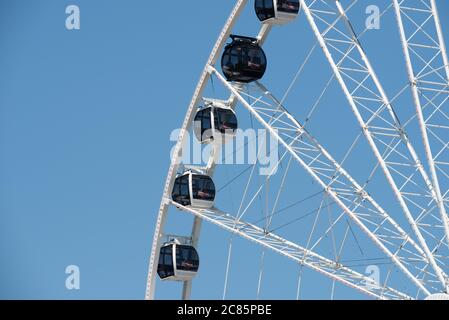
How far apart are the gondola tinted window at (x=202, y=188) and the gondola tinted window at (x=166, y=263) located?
7.32 ft

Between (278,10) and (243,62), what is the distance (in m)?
2.07

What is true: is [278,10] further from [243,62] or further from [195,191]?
[195,191]

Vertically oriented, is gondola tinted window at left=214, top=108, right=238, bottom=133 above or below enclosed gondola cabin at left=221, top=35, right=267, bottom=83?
below

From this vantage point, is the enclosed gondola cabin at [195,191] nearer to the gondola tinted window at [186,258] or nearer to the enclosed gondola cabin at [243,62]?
the gondola tinted window at [186,258]

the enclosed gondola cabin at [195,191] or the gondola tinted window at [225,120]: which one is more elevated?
the gondola tinted window at [225,120]

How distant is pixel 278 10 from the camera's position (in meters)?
57.4

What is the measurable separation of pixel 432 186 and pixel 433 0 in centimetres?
575

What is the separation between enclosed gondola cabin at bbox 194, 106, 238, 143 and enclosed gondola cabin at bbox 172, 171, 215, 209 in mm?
1652

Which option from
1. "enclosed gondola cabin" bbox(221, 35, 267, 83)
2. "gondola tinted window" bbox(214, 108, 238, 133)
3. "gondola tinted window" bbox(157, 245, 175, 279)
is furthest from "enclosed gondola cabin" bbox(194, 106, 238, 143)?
"gondola tinted window" bbox(157, 245, 175, 279)

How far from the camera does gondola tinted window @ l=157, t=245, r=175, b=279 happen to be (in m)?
61.2

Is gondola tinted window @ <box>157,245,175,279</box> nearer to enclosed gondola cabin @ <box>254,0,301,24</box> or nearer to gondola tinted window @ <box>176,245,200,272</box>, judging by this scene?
gondola tinted window @ <box>176,245,200,272</box>

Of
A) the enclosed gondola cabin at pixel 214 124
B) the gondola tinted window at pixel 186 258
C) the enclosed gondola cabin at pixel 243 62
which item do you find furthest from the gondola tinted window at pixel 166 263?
the enclosed gondola cabin at pixel 243 62

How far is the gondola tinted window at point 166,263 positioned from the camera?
201 feet
